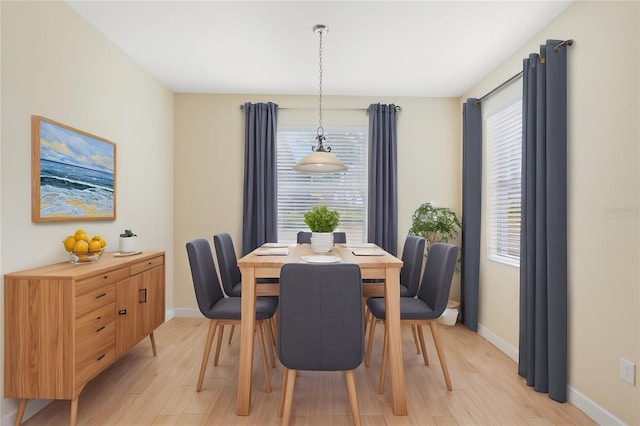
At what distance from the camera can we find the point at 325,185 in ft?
14.5

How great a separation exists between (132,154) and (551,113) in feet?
11.8

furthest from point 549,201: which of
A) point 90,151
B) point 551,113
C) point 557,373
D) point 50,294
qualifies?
point 90,151

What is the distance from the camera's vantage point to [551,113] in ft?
7.97

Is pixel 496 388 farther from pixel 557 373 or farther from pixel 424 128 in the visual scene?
pixel 424 128

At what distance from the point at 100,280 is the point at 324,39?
2498 mm

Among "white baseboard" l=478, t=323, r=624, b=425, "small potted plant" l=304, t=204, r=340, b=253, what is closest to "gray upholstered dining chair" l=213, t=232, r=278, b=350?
"small potted plant" l=304, t=204, r=340, b=253

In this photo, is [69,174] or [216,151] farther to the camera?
[216,151]

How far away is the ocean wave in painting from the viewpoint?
231 centimetres

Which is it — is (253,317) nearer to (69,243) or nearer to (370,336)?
(370,336)

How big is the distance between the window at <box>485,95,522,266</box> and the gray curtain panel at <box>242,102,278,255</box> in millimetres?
2412

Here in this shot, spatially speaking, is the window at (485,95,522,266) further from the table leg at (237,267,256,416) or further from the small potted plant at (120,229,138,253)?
the small potted plant at (120,229,138,253)

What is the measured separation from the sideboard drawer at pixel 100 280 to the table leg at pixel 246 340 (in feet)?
3.04

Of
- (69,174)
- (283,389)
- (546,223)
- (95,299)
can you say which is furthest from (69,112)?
(546,223)

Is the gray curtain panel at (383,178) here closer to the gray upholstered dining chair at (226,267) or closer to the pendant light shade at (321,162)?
the pendant light shade at (321,162)
